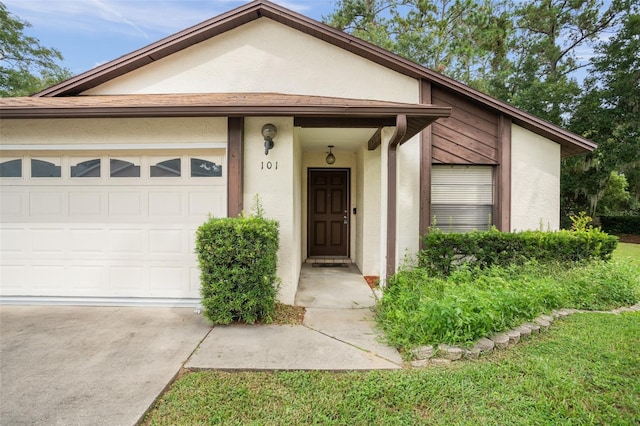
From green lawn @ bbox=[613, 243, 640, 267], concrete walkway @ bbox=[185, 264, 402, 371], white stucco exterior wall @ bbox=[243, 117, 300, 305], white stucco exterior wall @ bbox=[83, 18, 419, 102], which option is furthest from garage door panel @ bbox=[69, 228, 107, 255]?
green lawn @ bbox=[613, 243, 640, 267]

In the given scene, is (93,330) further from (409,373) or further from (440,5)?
(440,5)

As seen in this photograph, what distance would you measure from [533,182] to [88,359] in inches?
267

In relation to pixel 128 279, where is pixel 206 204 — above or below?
above

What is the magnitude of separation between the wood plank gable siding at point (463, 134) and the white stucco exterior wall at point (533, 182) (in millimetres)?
424

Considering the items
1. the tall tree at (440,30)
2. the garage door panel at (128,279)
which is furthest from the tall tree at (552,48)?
the garage door panel at (128,279)

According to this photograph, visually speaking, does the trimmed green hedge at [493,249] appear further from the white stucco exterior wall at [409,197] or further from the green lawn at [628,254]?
the green lawn at [628,254]

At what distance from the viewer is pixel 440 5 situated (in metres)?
15.3

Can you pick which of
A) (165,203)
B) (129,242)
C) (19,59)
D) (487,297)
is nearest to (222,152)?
(165,203)

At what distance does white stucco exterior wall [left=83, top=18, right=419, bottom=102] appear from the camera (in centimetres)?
520

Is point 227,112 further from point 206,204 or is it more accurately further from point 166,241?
point 166,241

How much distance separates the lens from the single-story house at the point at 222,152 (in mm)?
4312

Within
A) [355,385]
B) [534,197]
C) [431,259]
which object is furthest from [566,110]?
[355,385]

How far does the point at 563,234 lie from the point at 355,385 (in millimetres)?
4372

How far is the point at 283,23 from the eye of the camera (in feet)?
17.2
